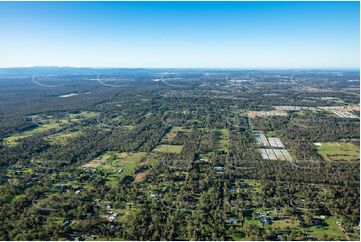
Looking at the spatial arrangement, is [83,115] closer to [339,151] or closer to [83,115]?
[83,115]

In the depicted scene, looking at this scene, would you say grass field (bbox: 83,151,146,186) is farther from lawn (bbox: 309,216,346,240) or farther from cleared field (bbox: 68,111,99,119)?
cleared field (bbox: 68,111,99,119)

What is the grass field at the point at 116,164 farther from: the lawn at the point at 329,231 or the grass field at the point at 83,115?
the grass field at the point at 83,115

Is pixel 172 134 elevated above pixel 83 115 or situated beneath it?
elevated above

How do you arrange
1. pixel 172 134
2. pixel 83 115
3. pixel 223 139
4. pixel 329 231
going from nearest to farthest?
pixel 329 231, pixel 223 139, pixel 172 134, pixel 83 115

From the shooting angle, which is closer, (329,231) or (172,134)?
(329,231)

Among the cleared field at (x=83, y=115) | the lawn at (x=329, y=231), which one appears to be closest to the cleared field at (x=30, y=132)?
the cleared field at (x=83, y=115)

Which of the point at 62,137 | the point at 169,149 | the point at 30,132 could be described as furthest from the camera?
the point at 30,132

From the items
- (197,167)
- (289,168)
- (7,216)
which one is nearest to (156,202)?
(197,167)

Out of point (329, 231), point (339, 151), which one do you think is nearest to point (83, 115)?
point (339, 151)

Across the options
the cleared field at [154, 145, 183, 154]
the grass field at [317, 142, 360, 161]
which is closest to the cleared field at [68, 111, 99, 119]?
the cleared field at [154, 145, 183, 154]
